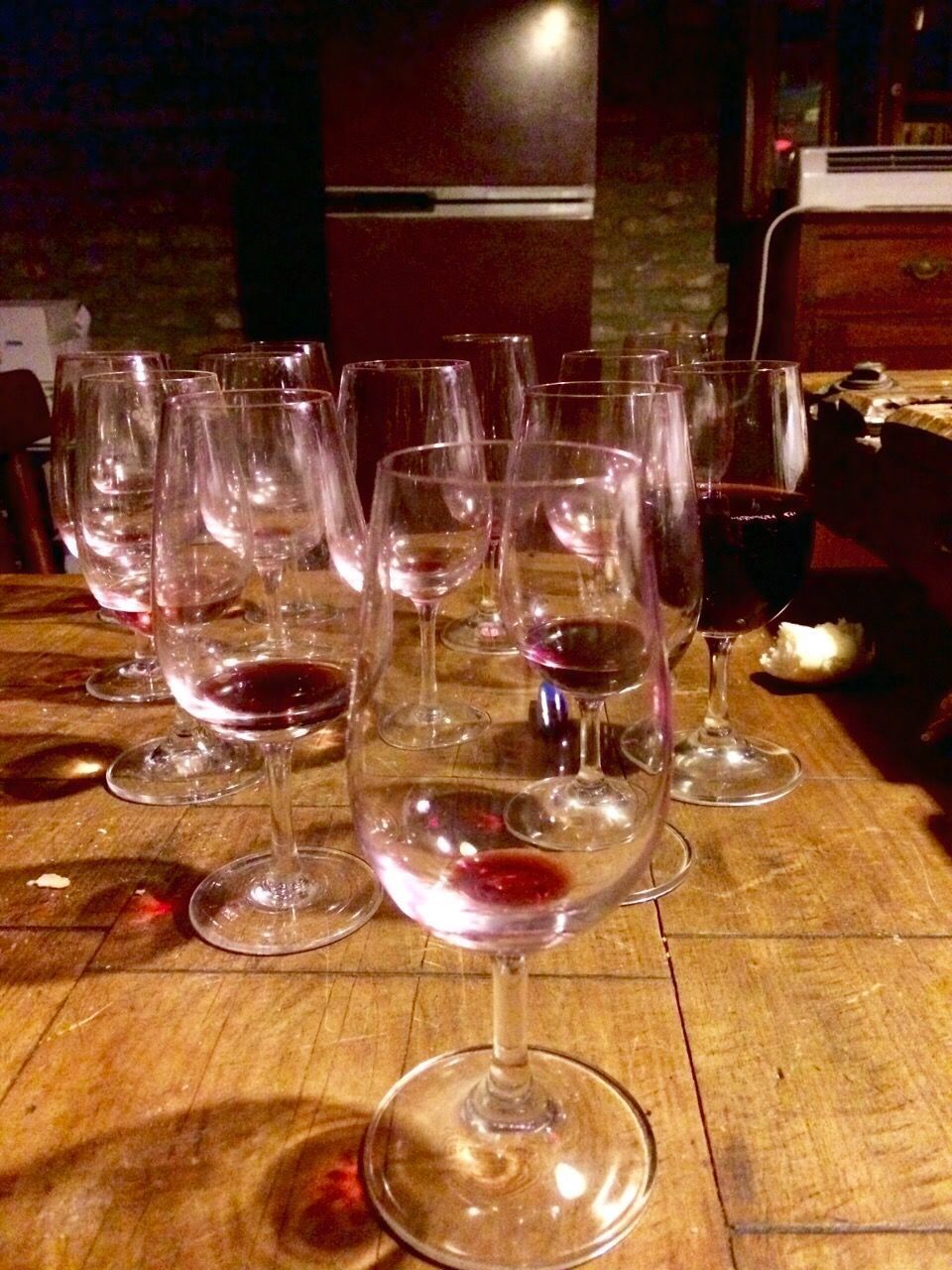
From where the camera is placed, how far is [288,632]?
2.16 ft

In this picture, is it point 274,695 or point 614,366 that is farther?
point 614,366

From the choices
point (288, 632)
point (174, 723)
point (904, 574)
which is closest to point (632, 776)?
point (288, 632)

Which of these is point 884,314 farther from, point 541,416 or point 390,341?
point 541,416

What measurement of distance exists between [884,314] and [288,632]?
285 centimetres

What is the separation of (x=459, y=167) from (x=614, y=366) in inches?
88.9

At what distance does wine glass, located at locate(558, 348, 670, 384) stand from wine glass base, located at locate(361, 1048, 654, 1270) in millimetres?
582

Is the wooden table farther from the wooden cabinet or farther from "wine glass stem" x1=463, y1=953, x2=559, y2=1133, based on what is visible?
the wooden cabinet

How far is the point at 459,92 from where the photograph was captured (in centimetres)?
290

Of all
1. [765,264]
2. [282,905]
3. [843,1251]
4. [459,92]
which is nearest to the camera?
[843,1251]

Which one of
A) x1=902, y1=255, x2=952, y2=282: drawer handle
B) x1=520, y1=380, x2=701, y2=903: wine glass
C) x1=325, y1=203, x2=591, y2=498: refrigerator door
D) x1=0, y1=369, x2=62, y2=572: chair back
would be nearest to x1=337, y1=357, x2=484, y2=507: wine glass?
x1=520, y1=380, x2=701, y2=903: wine glass

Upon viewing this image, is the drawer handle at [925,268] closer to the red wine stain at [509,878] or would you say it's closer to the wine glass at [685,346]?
the wine glass at [685,346]

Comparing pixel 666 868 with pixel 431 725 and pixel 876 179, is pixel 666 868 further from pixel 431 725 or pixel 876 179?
pixel 876 179

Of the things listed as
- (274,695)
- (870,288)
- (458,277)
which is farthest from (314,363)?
(870,288)

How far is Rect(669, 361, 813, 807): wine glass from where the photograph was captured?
2.58 feet
